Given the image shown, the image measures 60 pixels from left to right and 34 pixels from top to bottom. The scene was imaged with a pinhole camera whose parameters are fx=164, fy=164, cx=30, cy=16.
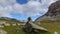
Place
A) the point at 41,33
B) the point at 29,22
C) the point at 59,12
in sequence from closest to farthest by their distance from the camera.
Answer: the point at 29,22, the point at 41,33, the point at 59,12

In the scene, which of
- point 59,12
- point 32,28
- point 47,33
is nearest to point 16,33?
point 32,28

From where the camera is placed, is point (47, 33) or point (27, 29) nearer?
point (27, 29)

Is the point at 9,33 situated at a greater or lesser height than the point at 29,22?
lesser

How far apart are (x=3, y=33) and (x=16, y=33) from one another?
1.61 meters

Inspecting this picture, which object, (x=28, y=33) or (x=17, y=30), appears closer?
(x=28, y=33)

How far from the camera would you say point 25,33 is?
18.3 m

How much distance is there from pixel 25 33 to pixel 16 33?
3.96 feet

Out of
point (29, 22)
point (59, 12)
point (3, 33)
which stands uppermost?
point (59, 12)

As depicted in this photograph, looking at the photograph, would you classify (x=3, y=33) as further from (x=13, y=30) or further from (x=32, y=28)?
(x=32, y=28)

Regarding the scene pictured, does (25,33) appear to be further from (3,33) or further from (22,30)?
(3,33)

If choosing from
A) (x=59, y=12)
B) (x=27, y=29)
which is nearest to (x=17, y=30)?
(x=27, y=29)

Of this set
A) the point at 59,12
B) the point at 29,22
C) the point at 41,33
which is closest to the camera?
the point at 29,22

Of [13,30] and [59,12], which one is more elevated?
[59,12]

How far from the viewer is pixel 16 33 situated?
743 inches
